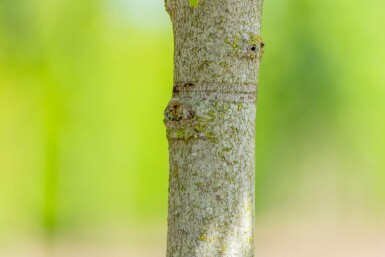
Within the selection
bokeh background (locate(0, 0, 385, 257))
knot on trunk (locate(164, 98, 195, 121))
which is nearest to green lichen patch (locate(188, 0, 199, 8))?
knot on trunk (locate(164, 98, 195, 121))

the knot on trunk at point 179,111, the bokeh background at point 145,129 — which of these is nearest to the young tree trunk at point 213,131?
the knot on trunk at point 179,111

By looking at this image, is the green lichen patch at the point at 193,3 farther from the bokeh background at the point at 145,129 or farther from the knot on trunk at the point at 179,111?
the bokeh background at the point at 145,129

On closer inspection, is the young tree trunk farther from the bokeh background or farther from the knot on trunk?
the bokeh background

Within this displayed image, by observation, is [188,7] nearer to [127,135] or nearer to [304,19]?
[127,135]

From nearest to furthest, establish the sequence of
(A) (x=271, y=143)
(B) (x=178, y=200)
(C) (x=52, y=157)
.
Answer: (B) (x=178, y=200), (C) (x=52, y=157), (A) (x=271, y=143)

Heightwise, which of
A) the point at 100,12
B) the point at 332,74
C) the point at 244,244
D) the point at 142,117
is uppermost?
the point at 100,12

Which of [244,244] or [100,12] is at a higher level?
[100,12]

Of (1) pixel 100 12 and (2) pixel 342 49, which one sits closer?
(1) pixel 100 12

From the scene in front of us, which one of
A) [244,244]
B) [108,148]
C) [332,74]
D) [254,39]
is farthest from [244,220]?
[332,74]

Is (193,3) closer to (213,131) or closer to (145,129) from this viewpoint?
(213,131)
